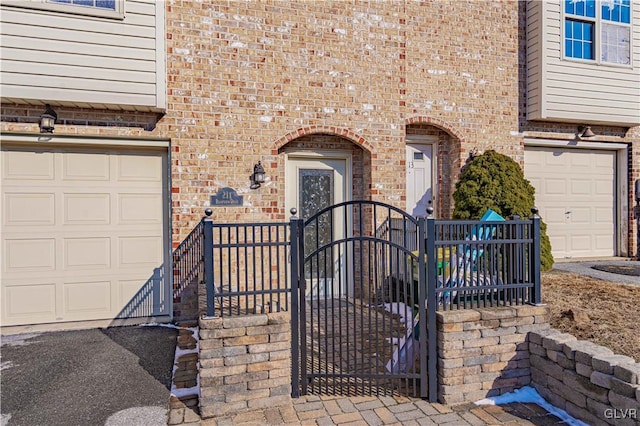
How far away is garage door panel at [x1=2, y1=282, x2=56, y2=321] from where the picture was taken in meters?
4.47

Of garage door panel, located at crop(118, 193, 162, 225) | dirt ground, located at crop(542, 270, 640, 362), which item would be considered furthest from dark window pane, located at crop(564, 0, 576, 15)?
garage door panel, located at crop(118, 193, 162, 225)

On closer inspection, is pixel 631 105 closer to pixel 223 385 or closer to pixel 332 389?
pixel 332 389

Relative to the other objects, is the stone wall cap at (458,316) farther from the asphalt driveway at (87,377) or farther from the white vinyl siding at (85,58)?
the white vinyl siding at (85,58)

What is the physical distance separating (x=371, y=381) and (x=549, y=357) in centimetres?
136

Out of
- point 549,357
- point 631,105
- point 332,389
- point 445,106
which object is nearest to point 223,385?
point 332,389

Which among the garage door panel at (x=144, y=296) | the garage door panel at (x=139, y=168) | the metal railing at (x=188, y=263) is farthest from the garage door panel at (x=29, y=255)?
the metal railing at (x=188, y=263)

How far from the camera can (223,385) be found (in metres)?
2.71

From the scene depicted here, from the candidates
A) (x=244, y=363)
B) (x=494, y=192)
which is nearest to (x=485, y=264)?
(x=244, y=363)

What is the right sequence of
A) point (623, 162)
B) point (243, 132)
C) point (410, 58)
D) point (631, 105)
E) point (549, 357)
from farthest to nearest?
1. point (623, 162)
2. point (631, 105)
3. point (410, 58)
4. point (243, 132)
5. point (549, 357)

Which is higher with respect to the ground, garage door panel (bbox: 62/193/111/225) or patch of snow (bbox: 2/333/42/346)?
garage door panel (bbox: 62/193/111/225)

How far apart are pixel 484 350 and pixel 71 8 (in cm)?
524

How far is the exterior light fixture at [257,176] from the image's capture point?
478 cm

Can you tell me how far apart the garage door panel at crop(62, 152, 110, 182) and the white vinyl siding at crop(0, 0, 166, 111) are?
645 millimetres

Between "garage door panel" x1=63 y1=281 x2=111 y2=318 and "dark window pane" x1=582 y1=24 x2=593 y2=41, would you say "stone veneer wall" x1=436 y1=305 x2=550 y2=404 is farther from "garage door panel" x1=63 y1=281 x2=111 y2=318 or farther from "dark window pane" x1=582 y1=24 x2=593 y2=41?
"dark window pane" x1=582 y1=24 x2=593 y2=41
